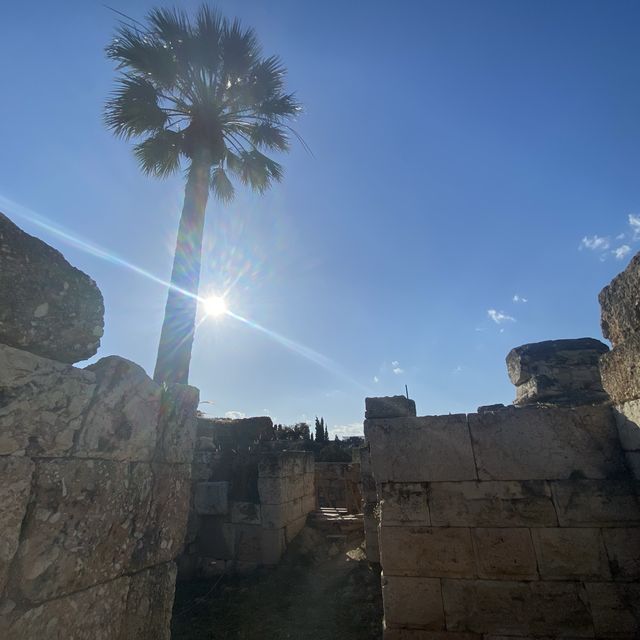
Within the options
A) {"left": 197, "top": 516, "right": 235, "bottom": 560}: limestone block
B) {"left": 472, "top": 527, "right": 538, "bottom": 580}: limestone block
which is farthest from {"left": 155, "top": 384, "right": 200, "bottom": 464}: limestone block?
{"left": 197, "top": 516, "right": 235, "bottom": 560}: limestone block

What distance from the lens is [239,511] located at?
8367 mm

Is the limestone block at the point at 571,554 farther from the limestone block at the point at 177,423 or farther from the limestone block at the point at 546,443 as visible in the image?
the limestone block at the point at 177,423

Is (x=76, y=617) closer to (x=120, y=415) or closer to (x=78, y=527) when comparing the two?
(x=78, y=527)

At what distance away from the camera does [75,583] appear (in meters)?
1.72

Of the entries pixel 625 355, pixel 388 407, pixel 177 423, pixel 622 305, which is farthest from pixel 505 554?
pixel 177 423

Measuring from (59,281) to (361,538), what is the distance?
378 inches

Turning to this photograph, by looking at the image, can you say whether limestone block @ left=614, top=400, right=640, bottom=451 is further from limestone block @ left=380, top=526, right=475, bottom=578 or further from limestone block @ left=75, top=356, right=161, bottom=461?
limestone block @ left=75, top=356, right=161, bottom=461

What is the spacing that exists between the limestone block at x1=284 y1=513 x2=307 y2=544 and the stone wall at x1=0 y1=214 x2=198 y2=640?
6.89 metres

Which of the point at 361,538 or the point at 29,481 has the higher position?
the point at 29,481

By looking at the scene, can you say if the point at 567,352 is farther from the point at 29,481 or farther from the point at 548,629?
the point at 29,481

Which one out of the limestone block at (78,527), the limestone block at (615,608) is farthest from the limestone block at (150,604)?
the limestone block at (615,608)

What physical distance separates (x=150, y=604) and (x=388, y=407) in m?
2.88

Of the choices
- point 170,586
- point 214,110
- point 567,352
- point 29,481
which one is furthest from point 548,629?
point 214,110

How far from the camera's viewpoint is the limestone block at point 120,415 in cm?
188
